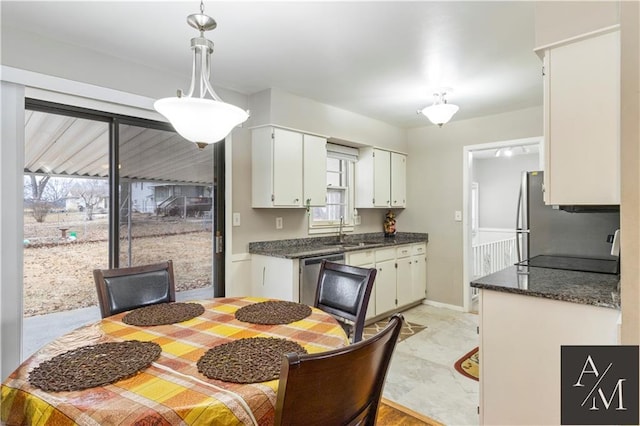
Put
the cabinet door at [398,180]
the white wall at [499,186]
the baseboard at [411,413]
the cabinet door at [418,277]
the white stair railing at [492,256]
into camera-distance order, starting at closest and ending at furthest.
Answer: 1. the baseboard at [411,413]
2. the cabinet door at [418,277]
3. the cabinet door at [398,180]
4. the white stair railing at [492,256]
5. the white wall at [499,186]

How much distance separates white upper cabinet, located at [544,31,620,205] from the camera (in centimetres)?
156

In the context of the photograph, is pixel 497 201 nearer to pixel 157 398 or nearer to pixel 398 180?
pixel 398 180

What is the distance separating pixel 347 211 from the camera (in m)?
4.37

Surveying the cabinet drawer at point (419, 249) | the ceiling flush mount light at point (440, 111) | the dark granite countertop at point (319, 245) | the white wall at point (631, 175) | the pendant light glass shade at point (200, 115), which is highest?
the ceiling flush mount light at point (440, 111)

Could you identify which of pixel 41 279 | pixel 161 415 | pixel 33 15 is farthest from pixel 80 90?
pixel 161 415

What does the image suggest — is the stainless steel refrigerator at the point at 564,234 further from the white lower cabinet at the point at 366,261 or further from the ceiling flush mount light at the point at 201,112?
the ceiling flush mount light at the point at 201,112

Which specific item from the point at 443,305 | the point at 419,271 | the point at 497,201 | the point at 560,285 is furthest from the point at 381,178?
the point at 497,201

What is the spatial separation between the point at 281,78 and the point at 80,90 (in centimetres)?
147

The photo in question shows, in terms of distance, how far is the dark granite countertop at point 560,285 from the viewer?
1540 mm

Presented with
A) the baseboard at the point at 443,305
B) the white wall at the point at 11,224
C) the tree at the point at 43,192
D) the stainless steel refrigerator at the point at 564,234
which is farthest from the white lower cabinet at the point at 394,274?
the white wall at the point at 11,224

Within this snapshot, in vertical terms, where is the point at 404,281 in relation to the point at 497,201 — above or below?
below

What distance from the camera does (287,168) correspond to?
10.9ft

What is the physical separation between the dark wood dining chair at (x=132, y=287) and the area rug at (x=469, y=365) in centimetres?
219

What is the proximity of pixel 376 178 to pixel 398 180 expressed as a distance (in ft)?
Answer: 1.67
